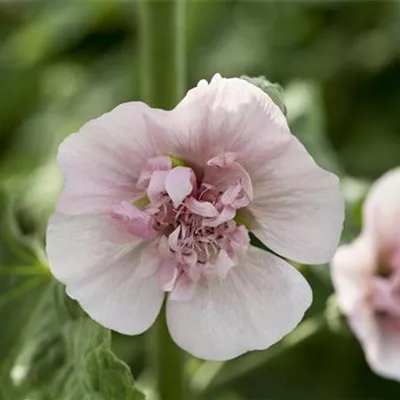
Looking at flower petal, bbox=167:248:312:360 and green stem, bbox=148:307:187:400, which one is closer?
flower petal, bbox=167:248:312:360

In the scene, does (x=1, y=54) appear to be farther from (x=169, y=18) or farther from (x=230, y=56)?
(x=169, y=18)

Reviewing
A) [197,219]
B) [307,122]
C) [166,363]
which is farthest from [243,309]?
[307,122]

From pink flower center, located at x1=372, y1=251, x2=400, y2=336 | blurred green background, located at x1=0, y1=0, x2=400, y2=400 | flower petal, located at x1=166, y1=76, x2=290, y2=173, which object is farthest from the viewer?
blurred green background, located at x1=0, y1=0, x2=400, y2=400

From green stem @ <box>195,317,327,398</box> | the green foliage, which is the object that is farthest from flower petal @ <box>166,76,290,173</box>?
green stem @ <box>195,317,327,398</box>

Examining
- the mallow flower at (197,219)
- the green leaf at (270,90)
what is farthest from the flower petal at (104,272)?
the green leaf at (270,90)

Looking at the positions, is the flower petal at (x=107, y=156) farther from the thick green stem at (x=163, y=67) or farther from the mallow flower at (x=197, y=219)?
the thick green stem at (x=163, y=67)

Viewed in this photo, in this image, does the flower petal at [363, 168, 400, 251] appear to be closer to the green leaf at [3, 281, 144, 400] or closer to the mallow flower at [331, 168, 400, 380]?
the mallow flower at [331, 168, 400, 380]
